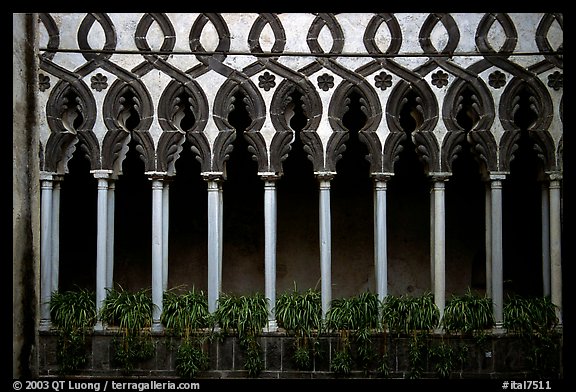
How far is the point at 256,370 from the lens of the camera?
31.8 ft

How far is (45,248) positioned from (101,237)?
0.88 meters

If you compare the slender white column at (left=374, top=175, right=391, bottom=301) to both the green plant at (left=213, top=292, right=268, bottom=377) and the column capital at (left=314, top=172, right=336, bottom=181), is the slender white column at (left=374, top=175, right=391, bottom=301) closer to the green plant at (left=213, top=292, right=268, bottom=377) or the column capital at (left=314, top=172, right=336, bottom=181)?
the column capital at (left=314, top=172, right=336, bottom=181)

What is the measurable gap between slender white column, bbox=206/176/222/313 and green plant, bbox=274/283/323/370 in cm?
100

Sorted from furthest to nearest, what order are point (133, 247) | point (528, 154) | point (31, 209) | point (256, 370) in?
point (133, 247) → point (528, 154) → point (256, 370) → point (31, 209)

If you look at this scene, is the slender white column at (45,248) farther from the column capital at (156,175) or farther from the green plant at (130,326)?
the column capital at (156,175)

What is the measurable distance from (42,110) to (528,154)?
8543mm

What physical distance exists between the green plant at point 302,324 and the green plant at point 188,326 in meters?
1.18

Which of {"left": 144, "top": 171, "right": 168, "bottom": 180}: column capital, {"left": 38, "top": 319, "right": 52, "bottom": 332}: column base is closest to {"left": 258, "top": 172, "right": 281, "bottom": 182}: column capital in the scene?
{"left": 144, "top": 171, "right": 168, "bottom": 180}: column capital

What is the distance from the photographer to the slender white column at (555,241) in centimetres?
1004

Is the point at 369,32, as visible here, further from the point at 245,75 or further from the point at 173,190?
the point at 173,190

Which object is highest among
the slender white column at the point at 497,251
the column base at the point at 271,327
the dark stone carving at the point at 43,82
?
the dark stone carving at the point at 43,82

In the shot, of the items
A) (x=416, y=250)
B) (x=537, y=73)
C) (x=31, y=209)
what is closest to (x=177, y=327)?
(x=31, y=209)

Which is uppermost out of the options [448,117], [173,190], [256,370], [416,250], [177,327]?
[448,117]

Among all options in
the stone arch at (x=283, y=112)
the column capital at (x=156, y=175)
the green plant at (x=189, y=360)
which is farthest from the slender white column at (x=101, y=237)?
the stone arch at (x=283, y=112)
